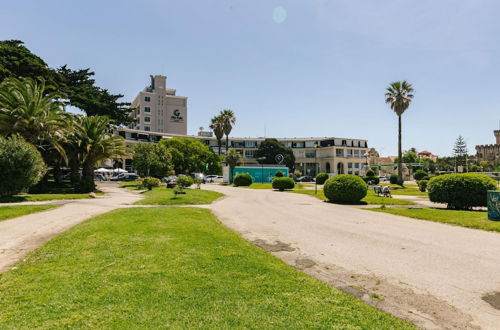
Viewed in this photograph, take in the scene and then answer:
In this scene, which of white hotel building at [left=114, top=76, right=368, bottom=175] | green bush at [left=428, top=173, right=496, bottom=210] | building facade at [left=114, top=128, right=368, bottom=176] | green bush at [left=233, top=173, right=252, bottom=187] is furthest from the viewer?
white hotel building at [left=114, top=76, right=368, bottom=175]

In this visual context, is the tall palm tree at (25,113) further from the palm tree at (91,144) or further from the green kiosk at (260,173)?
the green kiosk at (260,173)

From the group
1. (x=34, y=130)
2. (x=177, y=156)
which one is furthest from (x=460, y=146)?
(x=34, y=130)

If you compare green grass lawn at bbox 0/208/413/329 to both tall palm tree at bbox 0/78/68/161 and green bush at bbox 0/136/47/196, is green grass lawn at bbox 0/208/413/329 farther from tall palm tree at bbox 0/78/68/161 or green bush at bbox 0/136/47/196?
tall palm tree at bbox 0/78/68/161

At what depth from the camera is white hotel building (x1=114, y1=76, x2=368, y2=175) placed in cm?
10288

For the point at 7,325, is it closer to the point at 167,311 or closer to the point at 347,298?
the point at 167,311

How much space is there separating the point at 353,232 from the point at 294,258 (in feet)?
15.4

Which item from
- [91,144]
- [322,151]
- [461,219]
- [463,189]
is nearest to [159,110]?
[322,151]

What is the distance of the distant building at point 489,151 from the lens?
15275cm

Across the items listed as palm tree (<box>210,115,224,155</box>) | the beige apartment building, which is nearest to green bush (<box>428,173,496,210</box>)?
palm tree (<box>210,115,224,155</box>)

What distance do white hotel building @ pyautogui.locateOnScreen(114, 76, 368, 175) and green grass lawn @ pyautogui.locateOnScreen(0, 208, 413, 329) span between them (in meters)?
97.0

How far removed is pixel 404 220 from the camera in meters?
15.2

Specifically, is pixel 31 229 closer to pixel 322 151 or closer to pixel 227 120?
pixel 227 120

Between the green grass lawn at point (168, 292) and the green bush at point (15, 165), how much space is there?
14958 mm

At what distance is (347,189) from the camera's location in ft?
76.8
